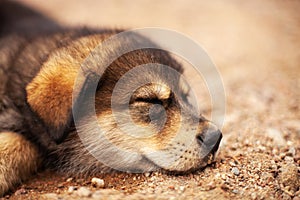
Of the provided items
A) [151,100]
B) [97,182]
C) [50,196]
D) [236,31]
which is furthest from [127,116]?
[236,31]

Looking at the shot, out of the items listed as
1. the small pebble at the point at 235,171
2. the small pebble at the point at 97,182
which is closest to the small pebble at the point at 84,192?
the small pebble at the point at 97,182

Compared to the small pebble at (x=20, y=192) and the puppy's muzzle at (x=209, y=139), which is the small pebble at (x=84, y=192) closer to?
the small pebble at (x=20, y=192)

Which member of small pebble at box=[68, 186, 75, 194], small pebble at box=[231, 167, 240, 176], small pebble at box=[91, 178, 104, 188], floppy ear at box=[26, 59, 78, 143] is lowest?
small pebble at box=[231, 167, 240, 176]

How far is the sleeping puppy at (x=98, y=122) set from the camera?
305 cm

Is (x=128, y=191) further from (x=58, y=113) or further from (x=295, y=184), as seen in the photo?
(x=295, y=184)

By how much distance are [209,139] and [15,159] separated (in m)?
1.70

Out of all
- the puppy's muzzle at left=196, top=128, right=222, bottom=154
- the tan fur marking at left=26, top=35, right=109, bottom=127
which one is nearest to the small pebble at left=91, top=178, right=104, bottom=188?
the tan fur marking at left=26, top=35, right=109, bottom=127

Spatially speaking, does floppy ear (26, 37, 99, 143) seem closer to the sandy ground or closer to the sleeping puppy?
the sleeping puppy

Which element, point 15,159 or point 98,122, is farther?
point 15,159

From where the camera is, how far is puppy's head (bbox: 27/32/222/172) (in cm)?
305

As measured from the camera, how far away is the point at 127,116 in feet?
10.4

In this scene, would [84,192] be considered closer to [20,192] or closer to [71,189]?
[71,189]

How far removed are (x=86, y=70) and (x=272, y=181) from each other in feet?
5.75

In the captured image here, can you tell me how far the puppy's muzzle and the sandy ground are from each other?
207 mm
